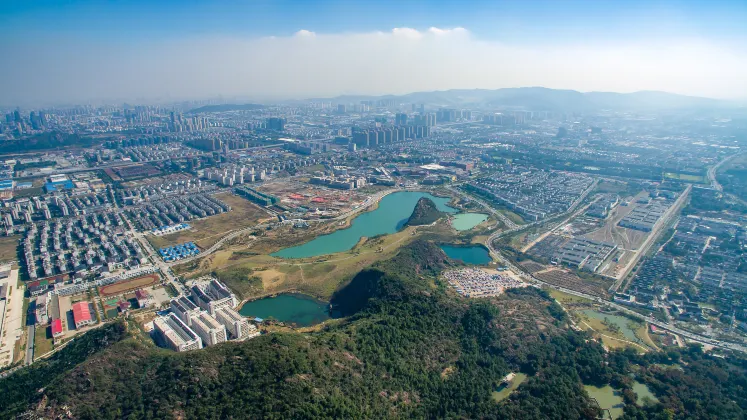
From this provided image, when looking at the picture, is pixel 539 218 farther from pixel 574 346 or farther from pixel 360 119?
pixel 360 119

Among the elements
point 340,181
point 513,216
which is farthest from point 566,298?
point 340,181

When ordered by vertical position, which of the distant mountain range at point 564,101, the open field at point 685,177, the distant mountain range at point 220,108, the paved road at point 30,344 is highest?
the distant mountain range at point 564,101

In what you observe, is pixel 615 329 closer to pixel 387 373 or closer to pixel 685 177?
pixel 387 373

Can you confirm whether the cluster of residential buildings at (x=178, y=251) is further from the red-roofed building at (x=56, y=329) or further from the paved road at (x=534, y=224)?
the paved road at (x=534, y=224)

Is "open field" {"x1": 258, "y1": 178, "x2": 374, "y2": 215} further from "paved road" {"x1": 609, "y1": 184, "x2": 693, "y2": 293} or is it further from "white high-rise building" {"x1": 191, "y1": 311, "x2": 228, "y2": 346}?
"paved road" {"x1": 609, "y1": 184, "x2": 693, "y2": 293}

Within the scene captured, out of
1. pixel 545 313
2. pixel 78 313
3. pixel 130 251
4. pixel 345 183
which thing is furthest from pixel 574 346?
pixel 345 183

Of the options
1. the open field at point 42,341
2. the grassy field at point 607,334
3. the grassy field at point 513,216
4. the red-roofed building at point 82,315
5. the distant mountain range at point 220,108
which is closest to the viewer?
the open field at point 42,341

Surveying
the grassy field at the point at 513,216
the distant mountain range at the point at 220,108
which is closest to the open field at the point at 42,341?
the grassy field at the point at 513,216
